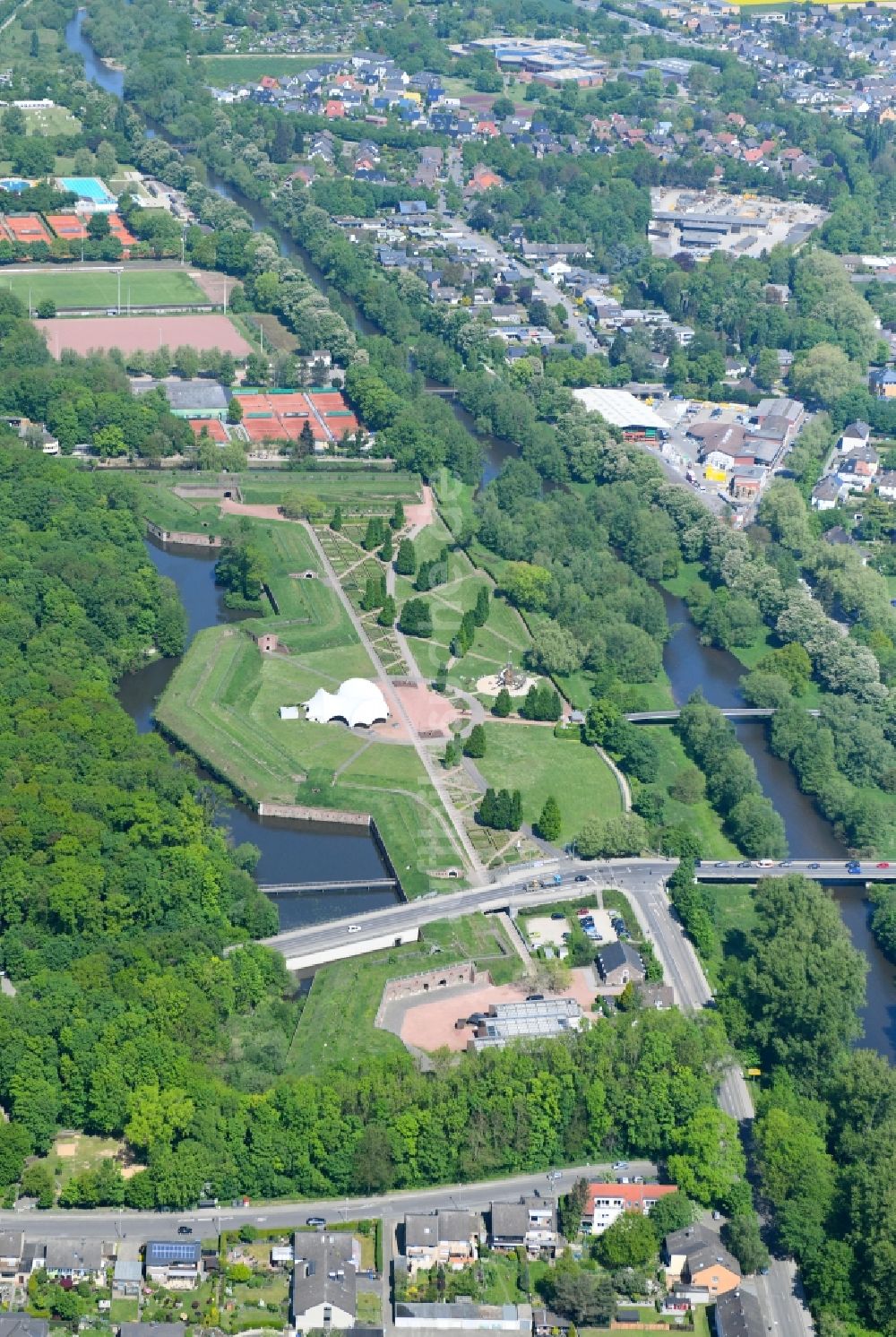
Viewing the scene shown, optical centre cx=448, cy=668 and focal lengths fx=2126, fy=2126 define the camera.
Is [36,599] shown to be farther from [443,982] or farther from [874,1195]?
[874,1195]

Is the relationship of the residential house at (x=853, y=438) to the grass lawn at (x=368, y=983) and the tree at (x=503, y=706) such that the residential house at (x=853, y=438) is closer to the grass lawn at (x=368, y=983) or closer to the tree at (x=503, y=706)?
the tree at (x=503, y=706)

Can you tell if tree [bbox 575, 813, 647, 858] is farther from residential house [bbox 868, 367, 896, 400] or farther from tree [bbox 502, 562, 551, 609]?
residential house [bbox 868, 367, 896, 400]

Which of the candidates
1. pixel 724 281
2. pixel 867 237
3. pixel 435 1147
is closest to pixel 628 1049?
pixel 435 1147

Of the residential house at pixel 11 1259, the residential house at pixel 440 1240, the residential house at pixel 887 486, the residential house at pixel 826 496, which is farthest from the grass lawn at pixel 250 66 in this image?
the residential house at pixel 11 1259

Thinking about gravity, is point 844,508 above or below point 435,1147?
below

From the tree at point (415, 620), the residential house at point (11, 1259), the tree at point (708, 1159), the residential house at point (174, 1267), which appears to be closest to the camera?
the residential house at point (11, 1259)

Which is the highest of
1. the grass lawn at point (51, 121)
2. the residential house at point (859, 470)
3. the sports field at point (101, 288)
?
the residential house at point (859, 470)

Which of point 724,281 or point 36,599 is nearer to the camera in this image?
point 36,599
